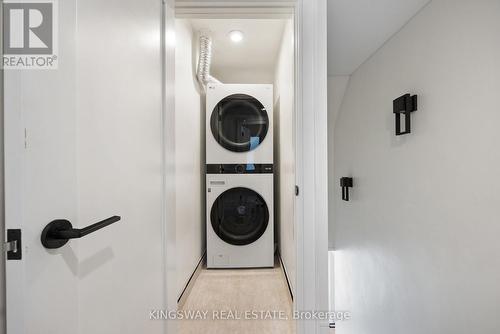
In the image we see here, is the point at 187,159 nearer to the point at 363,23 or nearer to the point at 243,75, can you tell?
the point at 363,23

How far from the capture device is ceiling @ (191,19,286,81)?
7.63 feet

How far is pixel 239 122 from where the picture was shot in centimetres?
255

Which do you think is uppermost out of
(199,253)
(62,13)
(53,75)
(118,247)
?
(62,13)

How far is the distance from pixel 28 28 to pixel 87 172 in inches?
15.0

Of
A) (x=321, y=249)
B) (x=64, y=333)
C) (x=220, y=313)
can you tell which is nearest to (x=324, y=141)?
(x=321, y=249)

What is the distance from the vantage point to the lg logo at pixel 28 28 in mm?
535

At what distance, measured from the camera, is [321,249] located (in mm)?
1266

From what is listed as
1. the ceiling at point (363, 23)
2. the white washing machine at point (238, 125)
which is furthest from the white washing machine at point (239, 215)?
the ceiling at point (363, 23)

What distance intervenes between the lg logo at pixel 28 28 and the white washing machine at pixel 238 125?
6.39ft

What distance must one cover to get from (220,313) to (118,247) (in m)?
1.24

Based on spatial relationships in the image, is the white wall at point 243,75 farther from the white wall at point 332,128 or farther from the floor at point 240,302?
the floor at point 240,302

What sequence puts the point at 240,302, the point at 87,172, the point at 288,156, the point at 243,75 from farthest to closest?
1. the point at 243,75
2. the point at 288,156
3. the point at 240,302
4. the point at 87,172

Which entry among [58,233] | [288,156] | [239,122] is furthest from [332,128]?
[58,233]

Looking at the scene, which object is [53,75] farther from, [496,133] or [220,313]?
[220,313]
